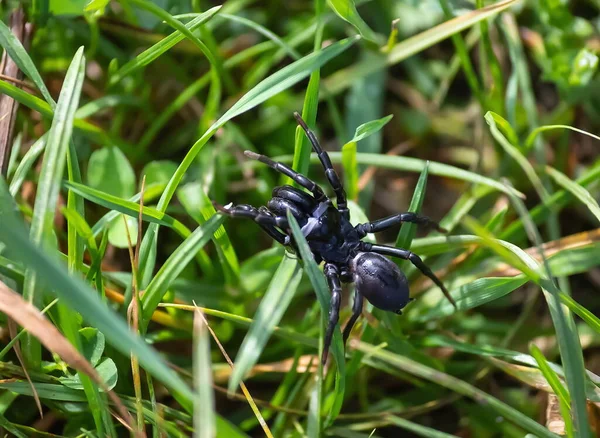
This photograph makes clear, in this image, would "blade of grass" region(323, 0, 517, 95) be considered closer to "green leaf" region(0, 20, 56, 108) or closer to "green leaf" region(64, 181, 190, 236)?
"green leaf" region(64, 181, 190, 236)

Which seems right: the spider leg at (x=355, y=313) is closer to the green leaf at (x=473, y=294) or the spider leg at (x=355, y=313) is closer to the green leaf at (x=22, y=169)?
the green leaf at (x=473, y=294)

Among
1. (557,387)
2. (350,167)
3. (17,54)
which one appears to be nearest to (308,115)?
(350,167)

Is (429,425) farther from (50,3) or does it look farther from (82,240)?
(50,3)

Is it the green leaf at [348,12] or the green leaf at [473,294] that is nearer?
the green leaf at [473,294]

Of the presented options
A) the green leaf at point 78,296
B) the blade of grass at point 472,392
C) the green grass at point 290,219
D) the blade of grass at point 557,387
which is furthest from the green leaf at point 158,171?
the blade of grass at point 557,387

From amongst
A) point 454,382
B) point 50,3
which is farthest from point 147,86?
point 454,382
